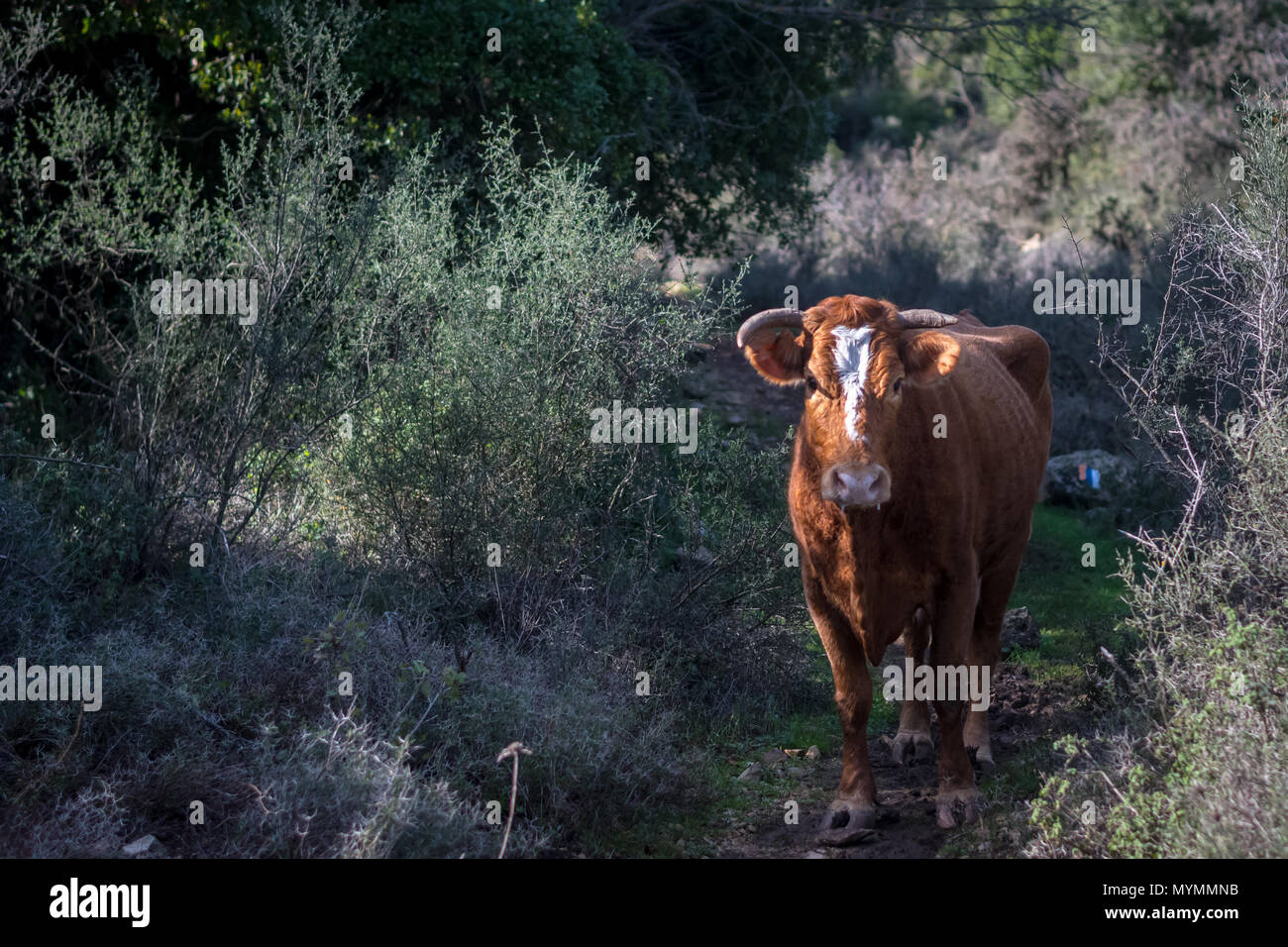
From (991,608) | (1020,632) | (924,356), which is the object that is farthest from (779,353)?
(1020,632)

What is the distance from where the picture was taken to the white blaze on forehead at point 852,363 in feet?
17.7

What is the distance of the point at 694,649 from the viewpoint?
7.46m

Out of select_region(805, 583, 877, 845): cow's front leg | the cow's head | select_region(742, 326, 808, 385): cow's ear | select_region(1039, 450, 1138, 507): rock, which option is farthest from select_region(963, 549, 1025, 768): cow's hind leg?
select_region(1039, 450, 1138, 507): rock

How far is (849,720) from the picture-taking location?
594cm

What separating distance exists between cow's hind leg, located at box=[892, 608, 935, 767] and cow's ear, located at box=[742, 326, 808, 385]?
170 centimetres

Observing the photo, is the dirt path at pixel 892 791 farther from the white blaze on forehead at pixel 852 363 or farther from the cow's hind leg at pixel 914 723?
the white blaze on forehead at pixel 852 363

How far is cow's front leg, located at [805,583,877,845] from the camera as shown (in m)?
5.84

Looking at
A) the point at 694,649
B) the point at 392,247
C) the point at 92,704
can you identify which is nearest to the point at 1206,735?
the point at 694,649

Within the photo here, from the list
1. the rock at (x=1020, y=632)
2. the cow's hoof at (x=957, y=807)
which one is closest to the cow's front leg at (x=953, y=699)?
the cow's hoof at (x=957, y=807)

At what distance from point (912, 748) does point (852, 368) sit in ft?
7.91

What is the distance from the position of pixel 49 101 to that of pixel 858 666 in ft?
27.4

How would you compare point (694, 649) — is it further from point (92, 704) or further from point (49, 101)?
point (49, 101)

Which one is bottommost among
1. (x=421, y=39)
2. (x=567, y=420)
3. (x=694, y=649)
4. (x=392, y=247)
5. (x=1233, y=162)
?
(x=694, y=649)

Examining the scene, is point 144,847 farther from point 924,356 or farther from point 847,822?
point 924,356
